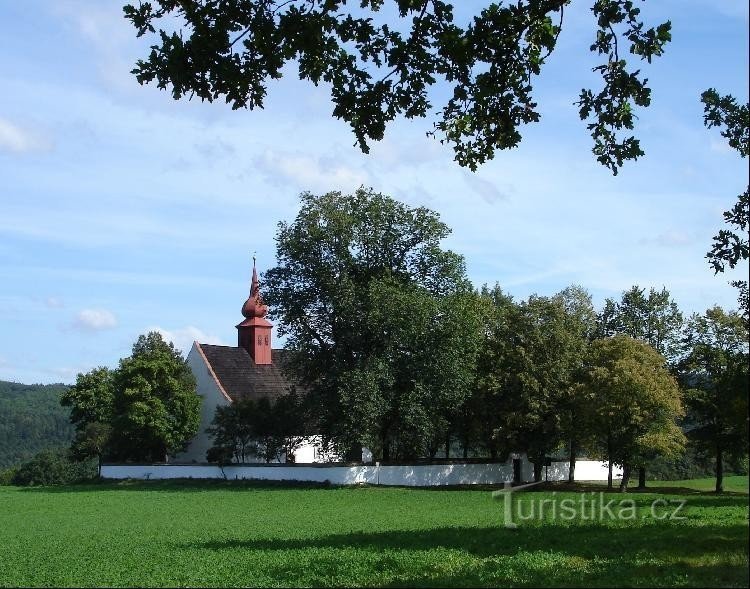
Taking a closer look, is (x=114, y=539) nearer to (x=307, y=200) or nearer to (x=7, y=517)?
(x=7, y=517)

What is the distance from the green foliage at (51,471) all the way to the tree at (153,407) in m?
6.48

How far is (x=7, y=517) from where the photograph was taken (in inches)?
1287

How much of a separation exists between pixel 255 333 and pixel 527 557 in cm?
5822

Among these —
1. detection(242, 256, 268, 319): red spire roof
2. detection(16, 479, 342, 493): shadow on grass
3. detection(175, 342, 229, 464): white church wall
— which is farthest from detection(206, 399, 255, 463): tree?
detection(242, 256, 268, 319): red spire roof

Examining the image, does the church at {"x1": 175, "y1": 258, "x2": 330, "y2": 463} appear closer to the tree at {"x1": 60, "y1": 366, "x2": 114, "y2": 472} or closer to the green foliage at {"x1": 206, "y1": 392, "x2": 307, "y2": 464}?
the tree at {"x1": 60, "y1": 366, "x2": 114, "y2": 472}

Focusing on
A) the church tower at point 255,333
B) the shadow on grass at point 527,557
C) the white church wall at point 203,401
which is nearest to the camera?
the shadow on grass at point 527,557

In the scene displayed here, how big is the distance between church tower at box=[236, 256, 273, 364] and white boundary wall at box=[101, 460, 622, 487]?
662 inches

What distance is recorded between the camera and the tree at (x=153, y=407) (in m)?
56.2

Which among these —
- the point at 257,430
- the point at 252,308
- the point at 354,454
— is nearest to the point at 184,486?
the point at 257,430

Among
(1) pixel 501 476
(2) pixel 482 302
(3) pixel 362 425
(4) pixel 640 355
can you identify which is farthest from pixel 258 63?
(1) pixel 501 476

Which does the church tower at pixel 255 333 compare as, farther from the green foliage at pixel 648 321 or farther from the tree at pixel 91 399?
the green foliage at pixel 648 321

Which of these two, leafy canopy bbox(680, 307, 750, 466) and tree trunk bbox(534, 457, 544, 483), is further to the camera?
tree trunk bbox(534, 457, 544, 483)

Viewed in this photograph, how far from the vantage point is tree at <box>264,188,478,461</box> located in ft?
145

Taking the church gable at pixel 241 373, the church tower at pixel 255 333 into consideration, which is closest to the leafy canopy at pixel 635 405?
the church gable at pixel 241 373
